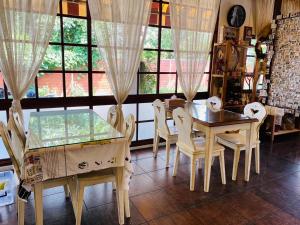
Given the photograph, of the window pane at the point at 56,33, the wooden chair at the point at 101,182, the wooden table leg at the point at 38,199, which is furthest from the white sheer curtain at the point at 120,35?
the wooden table leg at the point at 38,199

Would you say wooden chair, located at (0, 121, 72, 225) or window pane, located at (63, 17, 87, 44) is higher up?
window pane, located at (63, 17, 87, 44)

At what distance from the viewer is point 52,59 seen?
289 cm

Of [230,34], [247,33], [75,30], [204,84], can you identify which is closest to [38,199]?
[75,30]

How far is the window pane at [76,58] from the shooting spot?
298 cm

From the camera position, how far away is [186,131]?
8.14ft

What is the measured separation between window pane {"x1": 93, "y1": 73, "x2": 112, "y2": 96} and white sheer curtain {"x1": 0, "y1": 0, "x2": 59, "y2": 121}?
78cm

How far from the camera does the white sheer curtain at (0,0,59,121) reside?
2.38m

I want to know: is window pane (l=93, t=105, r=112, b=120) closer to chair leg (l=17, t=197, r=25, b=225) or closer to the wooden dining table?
the wooden dining table

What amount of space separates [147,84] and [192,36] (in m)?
0.97

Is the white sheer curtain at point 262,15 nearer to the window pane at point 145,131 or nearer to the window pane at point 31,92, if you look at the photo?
the window pane at point 145,131

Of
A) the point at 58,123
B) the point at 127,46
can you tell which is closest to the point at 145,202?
the point at 58,123

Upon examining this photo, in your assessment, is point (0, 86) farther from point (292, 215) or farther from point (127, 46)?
point (292, 215)

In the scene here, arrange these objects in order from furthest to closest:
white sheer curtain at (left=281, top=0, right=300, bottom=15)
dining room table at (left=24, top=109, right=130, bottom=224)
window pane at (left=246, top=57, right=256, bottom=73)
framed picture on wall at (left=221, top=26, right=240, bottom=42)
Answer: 1. window pane at (left=246, top=57, right=256, bottom=73)
2. white sheer curtain at (left=281, top=0, right=300, bottom=15)
3. framed picture on wall at (left=221, top=26, right=240, bottom=42)
4. dining room table at (left=24, top=109, right=130, bottom=224)

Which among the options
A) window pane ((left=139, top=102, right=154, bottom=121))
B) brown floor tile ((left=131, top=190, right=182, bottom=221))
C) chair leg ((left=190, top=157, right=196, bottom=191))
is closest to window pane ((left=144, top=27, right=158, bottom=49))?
window pane ((left=139, top=102, right=154, bottom=121))
